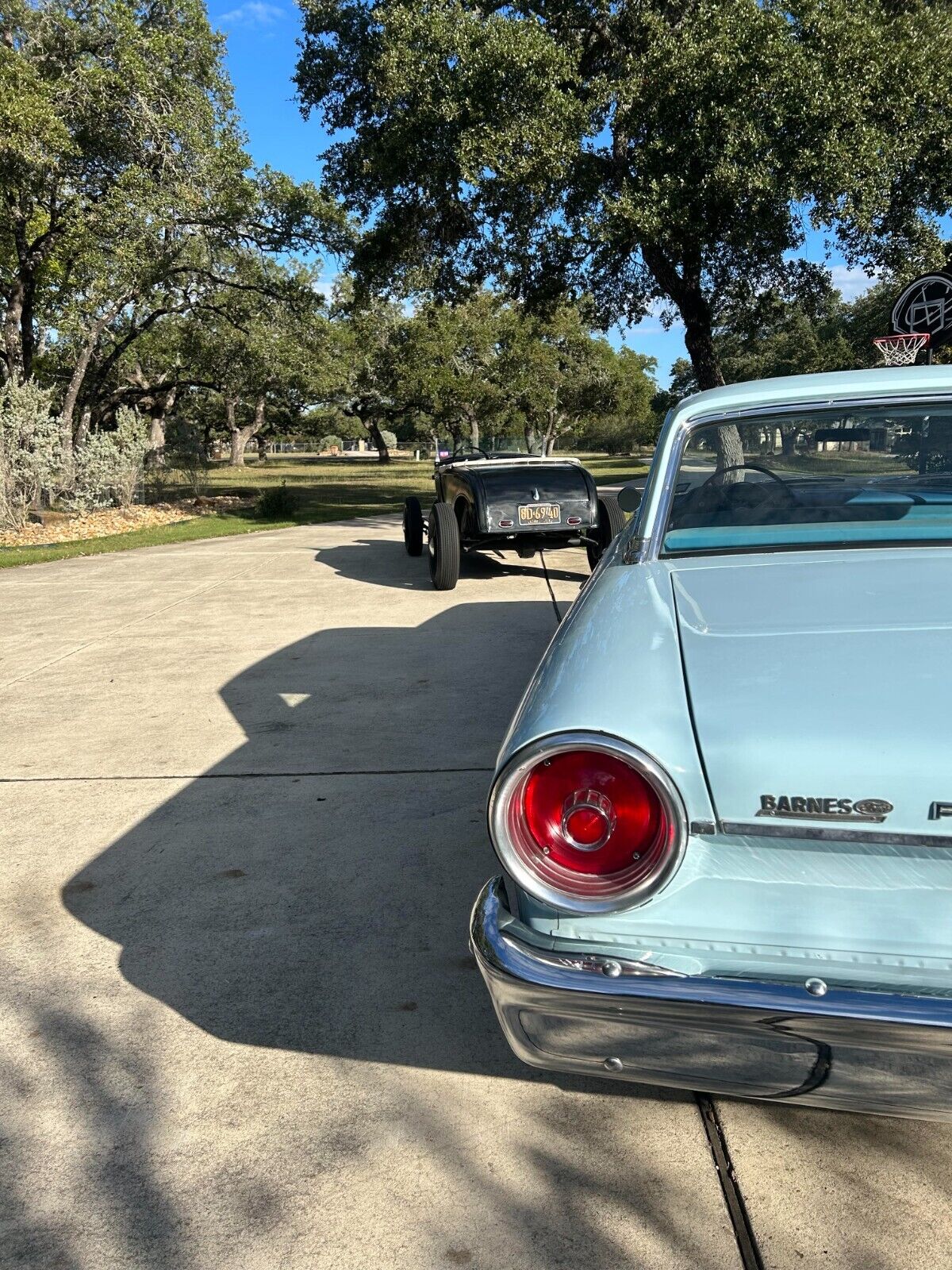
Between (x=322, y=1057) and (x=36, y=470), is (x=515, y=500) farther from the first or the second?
(x=36, y=470)

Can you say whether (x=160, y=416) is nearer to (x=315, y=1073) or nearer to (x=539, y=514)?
(x=539, y=514)

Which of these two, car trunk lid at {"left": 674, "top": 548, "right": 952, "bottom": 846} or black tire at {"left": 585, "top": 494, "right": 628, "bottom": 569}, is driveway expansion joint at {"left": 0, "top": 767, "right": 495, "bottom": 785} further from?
black tire at {"left": 585, "top": 494, "right": 628, "bottom": 569}

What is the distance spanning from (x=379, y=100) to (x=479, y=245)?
9.90ft

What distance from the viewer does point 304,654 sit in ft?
21.4

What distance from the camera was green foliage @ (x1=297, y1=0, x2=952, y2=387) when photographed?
10445mm

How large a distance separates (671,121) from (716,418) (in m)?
9.46

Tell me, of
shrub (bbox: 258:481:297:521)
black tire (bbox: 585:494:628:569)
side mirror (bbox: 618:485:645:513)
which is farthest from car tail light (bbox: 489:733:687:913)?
shrub (bbox: 258:481:297:521)

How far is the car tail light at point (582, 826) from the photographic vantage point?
1.72 metres

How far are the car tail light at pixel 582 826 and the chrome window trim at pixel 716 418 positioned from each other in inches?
47.7

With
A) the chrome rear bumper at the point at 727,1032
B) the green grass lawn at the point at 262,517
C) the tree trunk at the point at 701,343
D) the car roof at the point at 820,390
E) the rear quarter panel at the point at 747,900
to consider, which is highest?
the tree trunk at the point at 701,343

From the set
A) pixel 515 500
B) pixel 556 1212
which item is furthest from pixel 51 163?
pixel 556 1212

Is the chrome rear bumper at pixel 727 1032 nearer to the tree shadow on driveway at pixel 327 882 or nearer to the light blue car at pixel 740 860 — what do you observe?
the light blue car at pixel 740 860

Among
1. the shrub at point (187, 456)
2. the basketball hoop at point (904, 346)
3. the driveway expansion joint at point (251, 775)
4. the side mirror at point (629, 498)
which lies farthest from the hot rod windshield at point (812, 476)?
the shrub at point (187, 456)

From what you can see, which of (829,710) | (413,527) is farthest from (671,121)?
(829,710)
